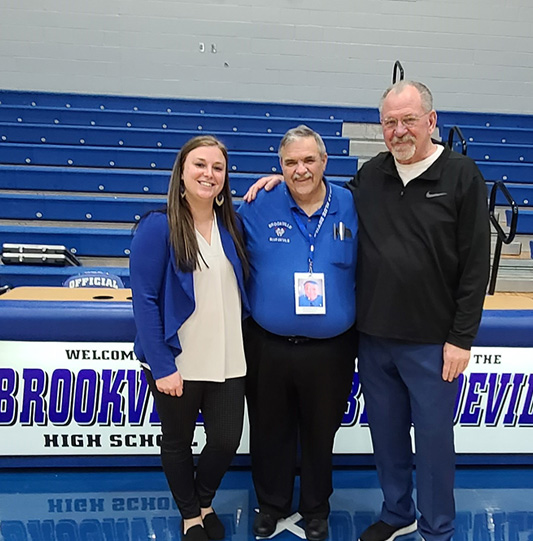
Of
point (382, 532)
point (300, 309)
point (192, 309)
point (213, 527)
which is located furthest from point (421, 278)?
point (213, 527)

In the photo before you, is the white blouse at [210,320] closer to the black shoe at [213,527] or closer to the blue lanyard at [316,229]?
the blue lanyard at [316,229]

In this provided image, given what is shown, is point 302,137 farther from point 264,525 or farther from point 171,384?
point 264,525

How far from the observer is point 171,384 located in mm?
1414

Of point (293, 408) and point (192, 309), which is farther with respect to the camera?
point (293, 408)

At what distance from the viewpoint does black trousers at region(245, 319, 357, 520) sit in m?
1.50

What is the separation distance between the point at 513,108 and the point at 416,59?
152cm

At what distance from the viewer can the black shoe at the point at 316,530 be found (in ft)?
5.47

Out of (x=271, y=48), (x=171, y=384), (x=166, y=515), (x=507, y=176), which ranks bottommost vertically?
(x=166, y=515)

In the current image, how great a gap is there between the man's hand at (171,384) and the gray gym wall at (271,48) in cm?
559

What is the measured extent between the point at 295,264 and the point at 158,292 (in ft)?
1.35

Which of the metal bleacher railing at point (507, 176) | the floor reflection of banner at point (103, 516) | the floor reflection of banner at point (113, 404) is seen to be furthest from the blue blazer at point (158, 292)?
the metal bleacher railing at point (507, 176)

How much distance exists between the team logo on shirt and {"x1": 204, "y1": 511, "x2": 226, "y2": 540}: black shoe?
998 mm

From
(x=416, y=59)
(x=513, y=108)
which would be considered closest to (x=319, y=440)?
(x=416, y=59)

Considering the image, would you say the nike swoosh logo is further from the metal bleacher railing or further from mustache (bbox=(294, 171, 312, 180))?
the metal bleacher railing
